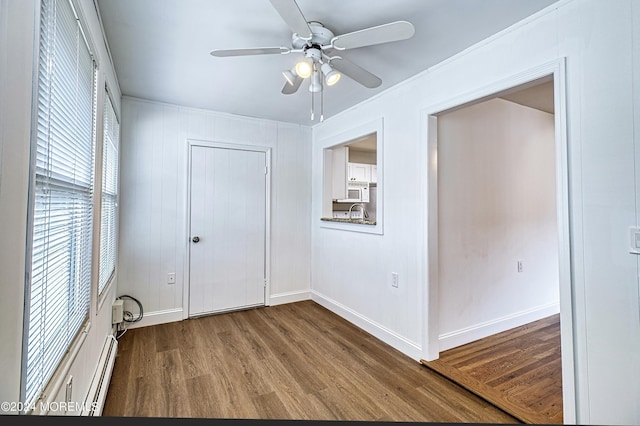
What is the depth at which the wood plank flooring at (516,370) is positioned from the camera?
1740 mm

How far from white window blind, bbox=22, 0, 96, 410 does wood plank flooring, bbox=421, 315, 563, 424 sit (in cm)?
219

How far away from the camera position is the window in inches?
110

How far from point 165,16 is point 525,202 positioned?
3392 mm

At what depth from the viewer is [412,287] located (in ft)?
7.86

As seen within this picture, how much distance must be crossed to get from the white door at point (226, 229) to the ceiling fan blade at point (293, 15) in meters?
2.13

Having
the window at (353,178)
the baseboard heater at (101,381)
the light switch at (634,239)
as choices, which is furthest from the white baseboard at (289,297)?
the light switch at (634,239)

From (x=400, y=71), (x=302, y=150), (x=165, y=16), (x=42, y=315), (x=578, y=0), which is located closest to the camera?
(x=42, y=315)

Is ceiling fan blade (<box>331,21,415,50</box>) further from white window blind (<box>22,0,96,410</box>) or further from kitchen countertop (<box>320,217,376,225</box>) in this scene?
kitchen countertop (<box>320,217,376,225</box>)

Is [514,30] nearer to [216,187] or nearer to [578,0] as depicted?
[578,0]

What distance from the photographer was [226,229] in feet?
10.9

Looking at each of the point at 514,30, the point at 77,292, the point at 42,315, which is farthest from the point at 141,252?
the point at 514,30

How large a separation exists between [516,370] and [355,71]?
235 cm

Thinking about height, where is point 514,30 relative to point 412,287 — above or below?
above

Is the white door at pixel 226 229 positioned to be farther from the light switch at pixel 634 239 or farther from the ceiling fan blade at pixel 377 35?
the light switch at pixel 634 239
